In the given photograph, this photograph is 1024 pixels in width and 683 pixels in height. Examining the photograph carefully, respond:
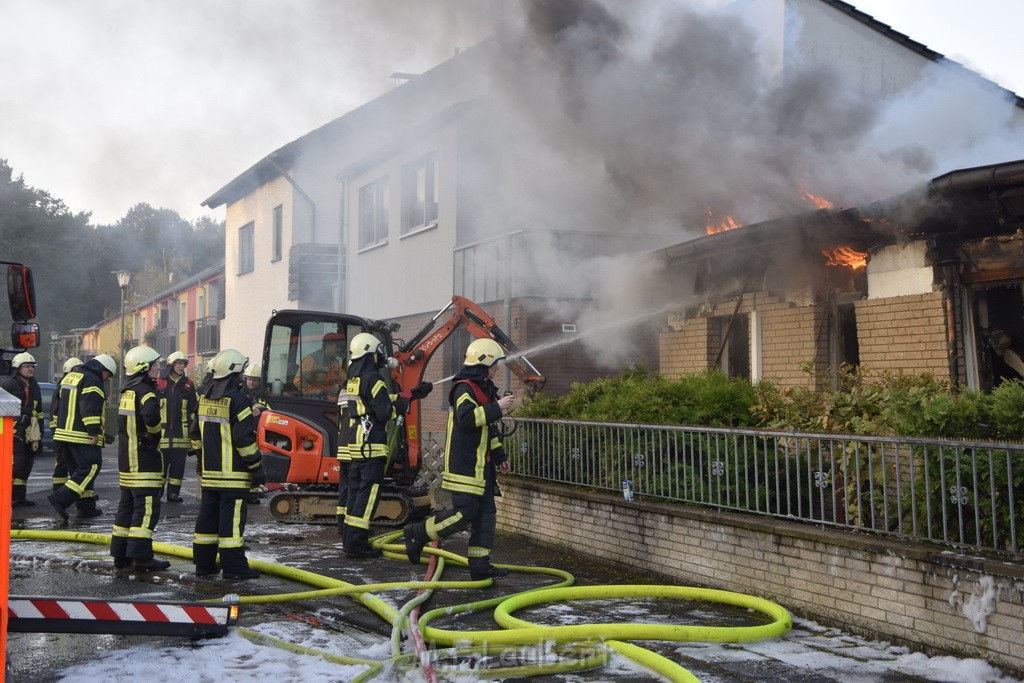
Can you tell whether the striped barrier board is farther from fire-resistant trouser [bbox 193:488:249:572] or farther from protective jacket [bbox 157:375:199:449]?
protective jacket [bbox 157:375:199:449]

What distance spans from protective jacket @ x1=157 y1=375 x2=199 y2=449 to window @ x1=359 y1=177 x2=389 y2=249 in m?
8.34

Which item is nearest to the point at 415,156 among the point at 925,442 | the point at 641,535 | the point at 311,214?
the point at 311,214

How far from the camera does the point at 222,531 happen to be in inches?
301

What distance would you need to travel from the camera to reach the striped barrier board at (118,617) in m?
4.86

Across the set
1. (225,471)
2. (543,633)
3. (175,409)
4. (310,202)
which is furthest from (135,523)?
(310,202)

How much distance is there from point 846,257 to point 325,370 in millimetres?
5861

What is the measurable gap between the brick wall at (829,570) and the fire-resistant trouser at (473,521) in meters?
1.25

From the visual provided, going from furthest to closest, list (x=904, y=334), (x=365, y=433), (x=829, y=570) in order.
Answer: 1. (x=365, y=433)
2. (x=904, y=334)
3. (x=829, y=570)

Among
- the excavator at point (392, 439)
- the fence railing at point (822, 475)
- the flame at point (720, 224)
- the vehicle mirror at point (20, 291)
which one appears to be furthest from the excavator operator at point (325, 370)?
the vehicle mirror at point (20, 291)

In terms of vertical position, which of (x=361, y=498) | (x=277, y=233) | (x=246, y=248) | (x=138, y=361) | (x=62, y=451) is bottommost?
(x=361, y=498)

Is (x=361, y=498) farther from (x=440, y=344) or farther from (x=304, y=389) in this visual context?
(x=304, y=389)

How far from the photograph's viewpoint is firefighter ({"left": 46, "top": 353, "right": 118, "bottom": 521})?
10.3 metres

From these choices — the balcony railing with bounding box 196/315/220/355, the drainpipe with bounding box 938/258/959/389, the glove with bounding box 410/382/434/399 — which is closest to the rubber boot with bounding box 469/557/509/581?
the glove with bounding box 410/382/434/399

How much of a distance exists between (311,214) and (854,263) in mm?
18785
